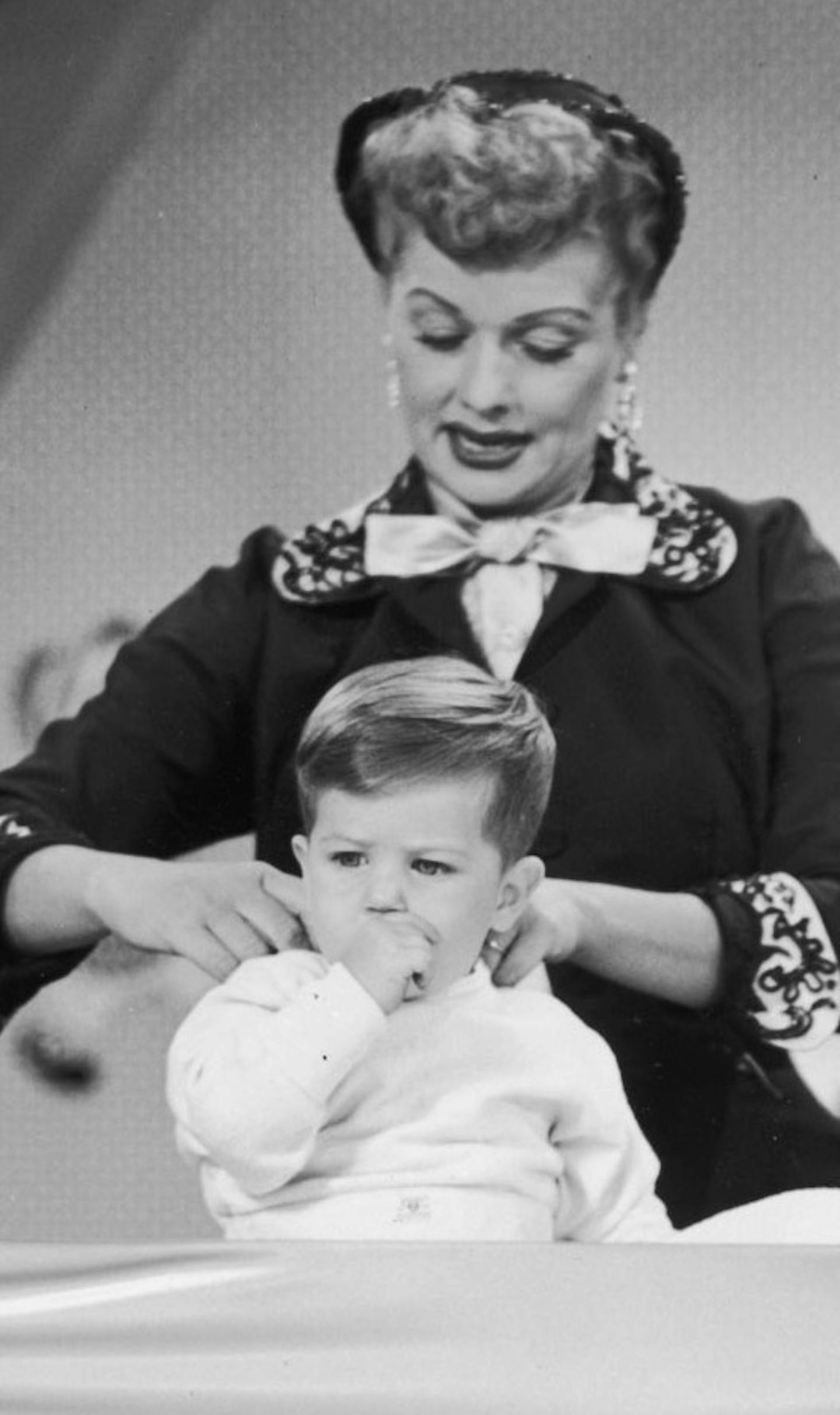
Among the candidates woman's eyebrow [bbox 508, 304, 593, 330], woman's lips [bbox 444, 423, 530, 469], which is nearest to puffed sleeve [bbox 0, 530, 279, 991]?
woman's lips [bbox 444, 423, 530, 469]

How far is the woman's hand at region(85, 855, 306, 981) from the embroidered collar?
0.28 metres

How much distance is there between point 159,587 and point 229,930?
343 mm

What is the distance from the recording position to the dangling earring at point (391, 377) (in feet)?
5.91

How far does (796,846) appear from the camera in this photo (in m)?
1.73

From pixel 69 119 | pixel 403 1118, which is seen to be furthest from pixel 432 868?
pixel 69 119

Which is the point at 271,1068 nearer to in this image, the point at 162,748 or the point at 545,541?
the point at 162,748

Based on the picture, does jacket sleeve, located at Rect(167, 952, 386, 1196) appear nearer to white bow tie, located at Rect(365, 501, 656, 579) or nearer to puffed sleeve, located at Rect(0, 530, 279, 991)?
puffed sleeve, located at Rect(0, 530, 279, 991)

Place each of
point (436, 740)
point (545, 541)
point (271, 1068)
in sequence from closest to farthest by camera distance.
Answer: point (271, 1068) → point (436, 740) → point (545, 541)

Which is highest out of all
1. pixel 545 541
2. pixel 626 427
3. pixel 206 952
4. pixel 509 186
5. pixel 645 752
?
pixel 509 186

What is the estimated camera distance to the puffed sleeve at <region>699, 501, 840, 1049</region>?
1.71 m

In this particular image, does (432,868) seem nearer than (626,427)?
Yes

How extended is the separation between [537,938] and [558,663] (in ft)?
0.84

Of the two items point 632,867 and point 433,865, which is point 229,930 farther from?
point 632,867

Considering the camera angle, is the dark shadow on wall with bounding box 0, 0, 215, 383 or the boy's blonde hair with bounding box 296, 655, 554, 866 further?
the dark shadow on wall with bounding box 0, 0, 215, 383
